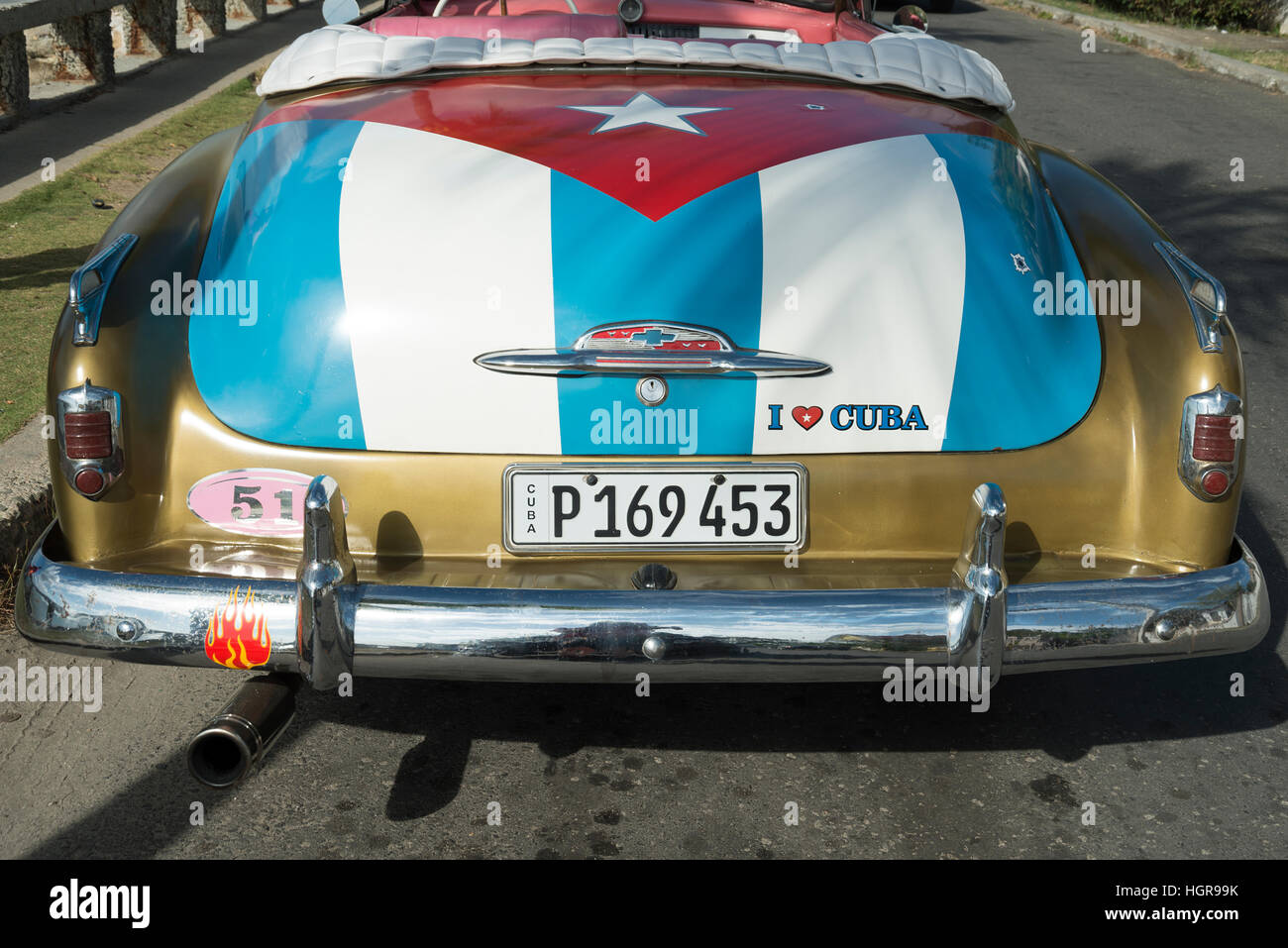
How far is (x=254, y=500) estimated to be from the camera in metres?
2.53

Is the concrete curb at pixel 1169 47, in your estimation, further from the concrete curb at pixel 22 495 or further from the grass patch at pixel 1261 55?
the concrete curb at pixel 22 495

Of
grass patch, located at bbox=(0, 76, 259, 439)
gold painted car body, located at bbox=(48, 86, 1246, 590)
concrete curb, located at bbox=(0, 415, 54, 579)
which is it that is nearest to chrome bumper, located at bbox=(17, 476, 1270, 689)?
gold painted car body, located at bbox=(48, 86, 1246, 590)

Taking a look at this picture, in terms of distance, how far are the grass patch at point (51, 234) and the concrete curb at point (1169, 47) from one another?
993 centimetres

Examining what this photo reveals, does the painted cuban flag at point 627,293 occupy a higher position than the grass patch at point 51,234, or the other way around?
the painted cuban flag at point 627,293

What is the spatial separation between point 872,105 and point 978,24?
16.3m

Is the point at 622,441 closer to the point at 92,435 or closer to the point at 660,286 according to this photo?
the point at 660,286

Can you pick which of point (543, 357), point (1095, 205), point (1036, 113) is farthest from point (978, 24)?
point (543, 357)

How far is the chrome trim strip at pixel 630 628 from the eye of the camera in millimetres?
2279

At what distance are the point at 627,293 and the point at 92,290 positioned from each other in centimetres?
110

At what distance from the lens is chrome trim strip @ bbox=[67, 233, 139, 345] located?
2.57 m
